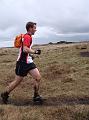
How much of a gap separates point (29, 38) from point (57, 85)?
4.55m

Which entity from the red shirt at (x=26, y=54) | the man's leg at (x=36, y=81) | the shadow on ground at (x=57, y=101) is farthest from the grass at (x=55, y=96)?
the red shirt at (x=26, y=54)

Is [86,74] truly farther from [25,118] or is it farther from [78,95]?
[25,118]

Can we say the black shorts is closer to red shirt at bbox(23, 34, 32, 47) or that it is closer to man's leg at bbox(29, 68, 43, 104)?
man's leg at bbox(29, 68, 43, 104)

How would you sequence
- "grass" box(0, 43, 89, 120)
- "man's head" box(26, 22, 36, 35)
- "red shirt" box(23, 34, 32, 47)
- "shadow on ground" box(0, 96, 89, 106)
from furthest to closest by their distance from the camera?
"shadow on ground" box(0, 96, 89, 106) → "man's head" box(26, 22, 36, 35) → "red shirt" box(23, 34, 32, 47) → "grass" box(0, 43, 89, 120)

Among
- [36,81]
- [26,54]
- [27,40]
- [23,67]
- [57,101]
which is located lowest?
[57,101]

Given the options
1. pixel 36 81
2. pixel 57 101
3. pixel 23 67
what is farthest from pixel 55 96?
pixel 23 67

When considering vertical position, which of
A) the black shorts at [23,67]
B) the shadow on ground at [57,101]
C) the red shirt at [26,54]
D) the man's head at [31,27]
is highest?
the man's head at [31,27]

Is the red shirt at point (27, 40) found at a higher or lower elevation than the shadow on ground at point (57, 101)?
higher

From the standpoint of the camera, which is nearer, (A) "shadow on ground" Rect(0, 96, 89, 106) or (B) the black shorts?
(B) the black shorts

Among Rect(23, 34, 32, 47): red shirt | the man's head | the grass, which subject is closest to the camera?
the grass

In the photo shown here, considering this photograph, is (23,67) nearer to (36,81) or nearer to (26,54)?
(26,54)

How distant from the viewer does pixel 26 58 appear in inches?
450

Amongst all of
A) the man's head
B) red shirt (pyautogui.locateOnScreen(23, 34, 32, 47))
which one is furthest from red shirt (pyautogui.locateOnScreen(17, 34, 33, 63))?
the man's head

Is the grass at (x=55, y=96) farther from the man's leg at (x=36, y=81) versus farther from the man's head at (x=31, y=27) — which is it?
the man's head at (x=31, y=27)
